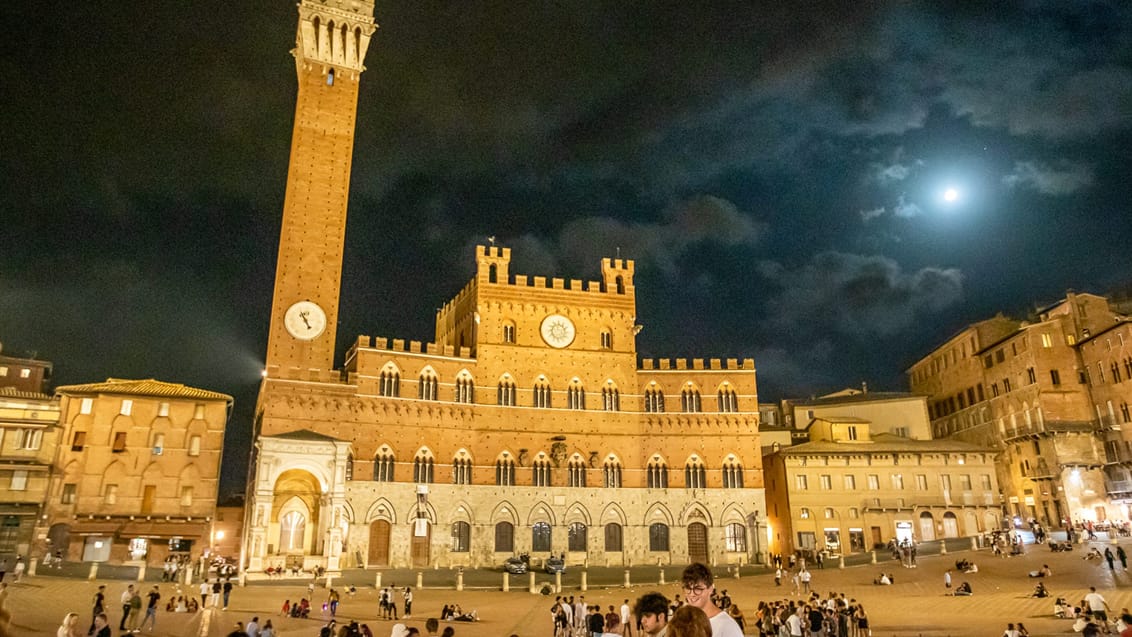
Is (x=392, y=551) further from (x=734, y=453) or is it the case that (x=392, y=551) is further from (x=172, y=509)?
(x=734, y=453)

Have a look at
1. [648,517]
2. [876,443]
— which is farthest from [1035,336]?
[648,517]

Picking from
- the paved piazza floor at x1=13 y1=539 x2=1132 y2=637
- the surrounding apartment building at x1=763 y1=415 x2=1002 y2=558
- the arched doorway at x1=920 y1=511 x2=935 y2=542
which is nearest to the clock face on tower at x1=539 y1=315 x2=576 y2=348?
the paved piazza floor at x1=13 y1=539 x2=1132 y2=637

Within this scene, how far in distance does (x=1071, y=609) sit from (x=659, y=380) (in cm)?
2956

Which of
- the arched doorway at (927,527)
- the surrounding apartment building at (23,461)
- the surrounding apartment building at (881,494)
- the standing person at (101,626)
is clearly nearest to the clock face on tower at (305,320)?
the surrounding apartment building at (23,461)

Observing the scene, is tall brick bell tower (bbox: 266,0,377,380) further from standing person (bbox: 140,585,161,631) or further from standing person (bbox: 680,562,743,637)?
standing person (bbox: 680,562,743,637)

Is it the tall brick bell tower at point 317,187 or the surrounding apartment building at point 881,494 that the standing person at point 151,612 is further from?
the surrounding apartment building at point 881,494

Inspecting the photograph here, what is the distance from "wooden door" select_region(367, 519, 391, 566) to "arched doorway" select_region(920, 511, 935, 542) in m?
34.8

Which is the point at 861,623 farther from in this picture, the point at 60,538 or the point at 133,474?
the point at 60,538

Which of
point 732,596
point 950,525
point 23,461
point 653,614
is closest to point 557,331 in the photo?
point 732,596

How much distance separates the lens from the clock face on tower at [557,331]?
164ft

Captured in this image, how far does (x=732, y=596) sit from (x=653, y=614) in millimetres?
30517

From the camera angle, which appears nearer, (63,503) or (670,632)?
(670,632)

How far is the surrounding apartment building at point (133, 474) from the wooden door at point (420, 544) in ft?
41.1

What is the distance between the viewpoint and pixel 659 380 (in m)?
51.2
